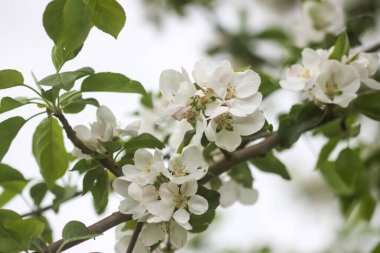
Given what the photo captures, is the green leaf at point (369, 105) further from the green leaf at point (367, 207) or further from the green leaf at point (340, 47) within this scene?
the green leaf at point (367, 207)

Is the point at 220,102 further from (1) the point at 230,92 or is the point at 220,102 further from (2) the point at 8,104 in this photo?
(2) the point at 8,104

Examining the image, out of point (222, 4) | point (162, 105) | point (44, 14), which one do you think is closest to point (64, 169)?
point (44, 14)

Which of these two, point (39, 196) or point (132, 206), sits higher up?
point (132, 206)

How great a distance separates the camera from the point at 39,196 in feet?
3.31

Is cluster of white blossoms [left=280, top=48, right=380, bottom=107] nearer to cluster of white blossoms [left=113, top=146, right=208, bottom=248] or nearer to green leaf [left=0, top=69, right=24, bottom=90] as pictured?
cluster of white blossoms [left=113, top=146, right=208, bottom=248]

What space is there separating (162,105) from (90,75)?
39cm

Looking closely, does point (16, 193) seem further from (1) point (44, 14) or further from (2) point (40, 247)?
(1) point (44, 14)

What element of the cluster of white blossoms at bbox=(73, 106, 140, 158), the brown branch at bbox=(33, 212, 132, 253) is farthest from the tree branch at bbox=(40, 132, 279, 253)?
the cluster of white blossoms at bbox=(73, 106, 140, 158)

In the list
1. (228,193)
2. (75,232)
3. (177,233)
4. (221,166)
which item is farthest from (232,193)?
(75,232)

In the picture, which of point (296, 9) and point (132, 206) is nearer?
point (132, 206)

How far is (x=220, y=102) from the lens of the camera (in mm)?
754

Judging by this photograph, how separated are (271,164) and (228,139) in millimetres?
231

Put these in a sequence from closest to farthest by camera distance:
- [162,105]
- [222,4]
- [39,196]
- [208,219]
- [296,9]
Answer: [208,219], [39,196], [162,105], [222,4], [296,9]

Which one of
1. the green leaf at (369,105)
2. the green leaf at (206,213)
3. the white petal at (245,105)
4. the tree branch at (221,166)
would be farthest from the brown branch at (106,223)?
the green leaf at (369,105)
